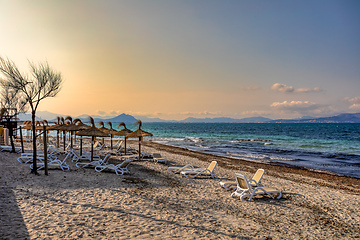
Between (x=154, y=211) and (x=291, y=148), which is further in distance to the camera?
(x=291, y=148)

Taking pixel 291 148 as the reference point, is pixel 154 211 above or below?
above

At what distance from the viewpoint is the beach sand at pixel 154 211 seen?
15.1 feet

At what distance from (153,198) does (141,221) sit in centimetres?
169

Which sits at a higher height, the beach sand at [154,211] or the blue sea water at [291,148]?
the beach sand at [154,211]

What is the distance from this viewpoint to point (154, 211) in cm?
568

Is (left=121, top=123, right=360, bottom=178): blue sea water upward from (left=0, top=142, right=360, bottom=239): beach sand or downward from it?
downward

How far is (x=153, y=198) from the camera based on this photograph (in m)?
6.74

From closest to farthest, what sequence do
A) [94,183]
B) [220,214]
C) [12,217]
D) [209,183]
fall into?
[12,217] → [220,214] → [94,183] → [209,183]

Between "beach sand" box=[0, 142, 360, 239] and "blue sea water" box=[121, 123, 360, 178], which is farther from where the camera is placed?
"blue sea water" box=[121, 123, 360, 178]

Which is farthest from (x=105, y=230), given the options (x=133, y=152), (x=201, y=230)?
(x=133, y=152)

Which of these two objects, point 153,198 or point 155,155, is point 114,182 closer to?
point 153,198

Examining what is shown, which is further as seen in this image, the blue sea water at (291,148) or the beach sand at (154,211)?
the blue sea water at (291,148)

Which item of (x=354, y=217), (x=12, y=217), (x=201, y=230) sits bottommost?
(x=354, y=217)

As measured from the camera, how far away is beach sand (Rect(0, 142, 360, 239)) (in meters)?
4.60
